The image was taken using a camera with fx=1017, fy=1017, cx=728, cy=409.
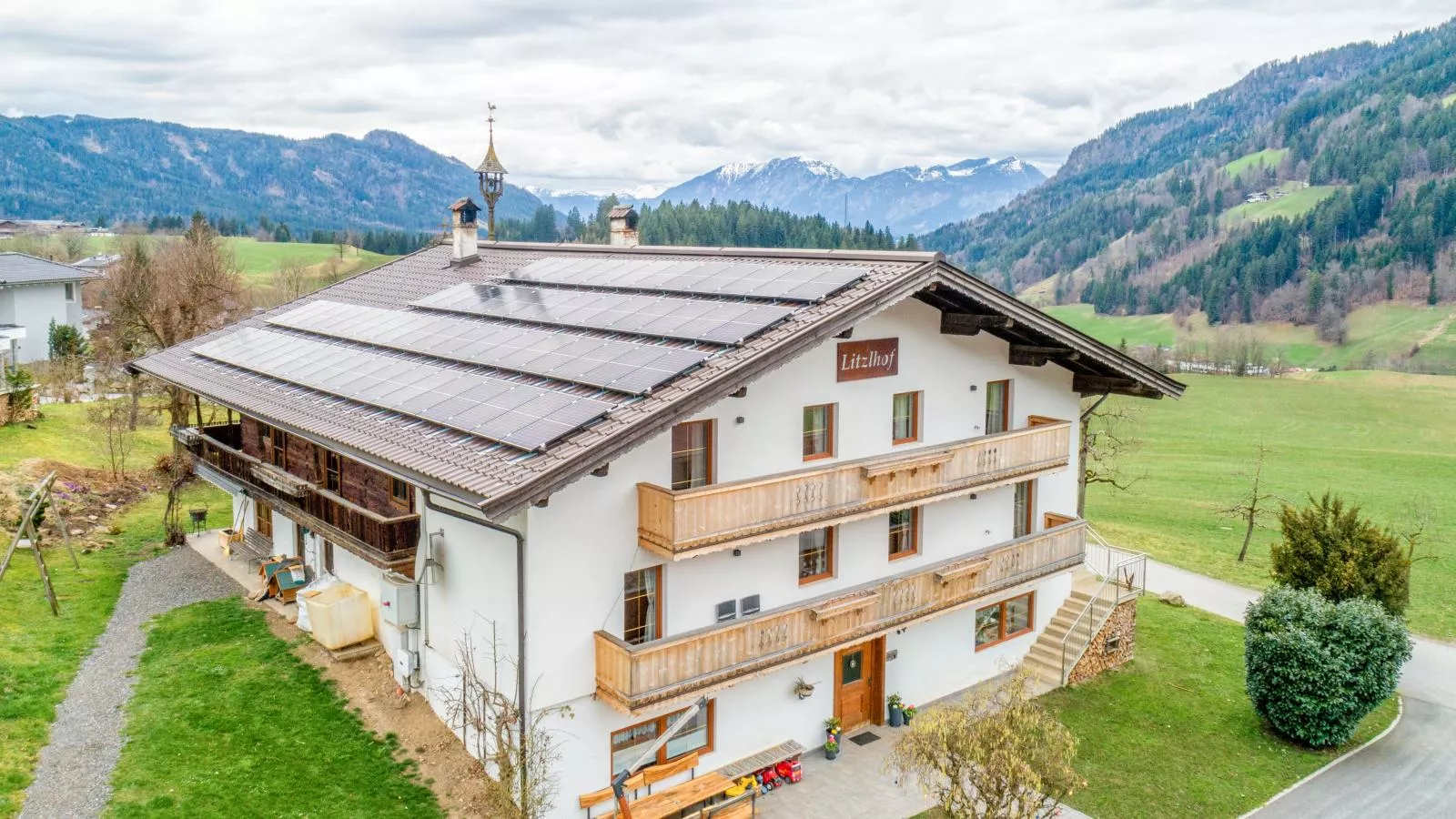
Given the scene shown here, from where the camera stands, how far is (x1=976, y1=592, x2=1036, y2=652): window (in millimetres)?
24875

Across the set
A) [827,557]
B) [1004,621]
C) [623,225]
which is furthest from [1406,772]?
[623,225]

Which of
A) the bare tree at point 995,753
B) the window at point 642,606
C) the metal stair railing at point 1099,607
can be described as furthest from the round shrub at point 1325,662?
the window at point 642,606

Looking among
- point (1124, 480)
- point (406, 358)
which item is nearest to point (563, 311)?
point (406, 358)

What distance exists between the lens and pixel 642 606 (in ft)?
59.7

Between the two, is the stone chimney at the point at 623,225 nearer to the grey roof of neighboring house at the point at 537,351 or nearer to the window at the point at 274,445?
the grey roof of neighboring house at the point at 537,351

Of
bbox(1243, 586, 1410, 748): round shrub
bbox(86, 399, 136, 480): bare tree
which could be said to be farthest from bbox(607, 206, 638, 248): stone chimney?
bbox(86, 399, 136, 480): bare tree

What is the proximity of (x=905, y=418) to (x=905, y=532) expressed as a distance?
8.42 feet

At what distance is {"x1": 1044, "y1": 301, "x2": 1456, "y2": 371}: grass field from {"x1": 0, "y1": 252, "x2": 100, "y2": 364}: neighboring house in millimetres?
115394

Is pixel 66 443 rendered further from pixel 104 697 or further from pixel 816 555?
pixel 816 555

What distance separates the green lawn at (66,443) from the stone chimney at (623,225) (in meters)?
21.9

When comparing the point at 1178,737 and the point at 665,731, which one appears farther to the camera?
the point at 1178,737

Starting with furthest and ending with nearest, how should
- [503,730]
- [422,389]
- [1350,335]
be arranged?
[1350,335] → [422,389] → [503,730]

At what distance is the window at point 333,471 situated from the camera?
23312mm

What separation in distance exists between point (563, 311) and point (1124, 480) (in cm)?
4072
